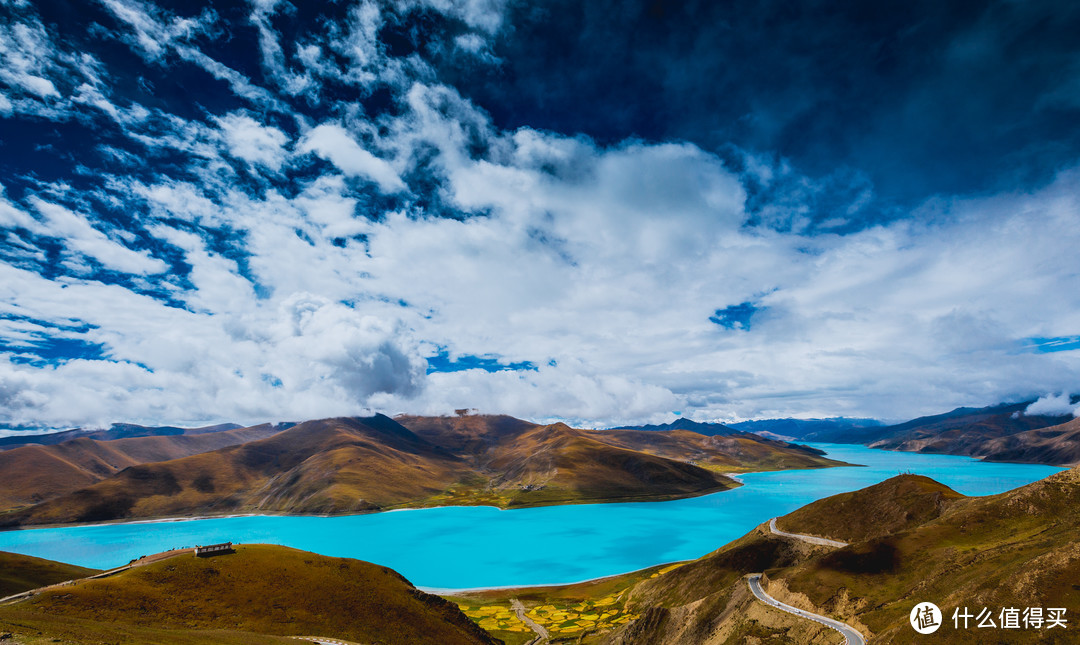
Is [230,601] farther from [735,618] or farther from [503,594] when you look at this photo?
[503,594]

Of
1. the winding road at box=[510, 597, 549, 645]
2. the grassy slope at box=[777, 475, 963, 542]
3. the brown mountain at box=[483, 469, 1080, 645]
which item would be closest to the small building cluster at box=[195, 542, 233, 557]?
the winding road at box=[510, 597, 549, 645]

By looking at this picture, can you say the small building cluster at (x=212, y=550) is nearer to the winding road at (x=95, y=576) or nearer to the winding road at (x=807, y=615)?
the winding road at (x=95, y=576)

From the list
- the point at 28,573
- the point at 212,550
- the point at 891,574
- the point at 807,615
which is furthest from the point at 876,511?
the point at 28,573

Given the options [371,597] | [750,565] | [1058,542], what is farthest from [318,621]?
[1058,542]

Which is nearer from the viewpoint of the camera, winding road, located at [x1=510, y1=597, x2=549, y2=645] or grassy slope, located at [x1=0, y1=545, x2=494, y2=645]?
grassy slope, located at [x1=0, y1=545, x2=494, y2=645]

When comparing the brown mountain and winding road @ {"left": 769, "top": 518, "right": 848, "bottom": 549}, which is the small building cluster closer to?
the brown mountain

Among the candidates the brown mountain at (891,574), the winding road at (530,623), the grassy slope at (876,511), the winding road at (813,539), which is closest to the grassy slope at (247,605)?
the winding road at (530,623)

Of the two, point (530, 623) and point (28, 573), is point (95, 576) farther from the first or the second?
point (530, 623)
